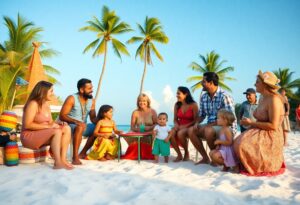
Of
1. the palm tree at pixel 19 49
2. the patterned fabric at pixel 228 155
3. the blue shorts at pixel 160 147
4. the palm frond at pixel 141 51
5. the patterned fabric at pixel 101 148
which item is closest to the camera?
the patterned fabric at pixel 228 155

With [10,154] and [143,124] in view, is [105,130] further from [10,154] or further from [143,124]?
[10,154]

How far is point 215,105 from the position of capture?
16.9 feet

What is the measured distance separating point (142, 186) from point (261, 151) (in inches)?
68.7

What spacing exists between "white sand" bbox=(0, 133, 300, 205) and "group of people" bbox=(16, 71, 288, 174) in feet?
1.03

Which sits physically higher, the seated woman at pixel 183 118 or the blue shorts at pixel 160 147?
the seated woman at pixel 183 118

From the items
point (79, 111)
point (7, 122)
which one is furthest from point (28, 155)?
point (79, 111)

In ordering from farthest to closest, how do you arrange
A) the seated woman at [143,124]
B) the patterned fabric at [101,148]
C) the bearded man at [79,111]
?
the seated woman at [143,124], the patterned fabric at [101,148], the bearded man at [79,111]

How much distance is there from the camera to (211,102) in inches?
204

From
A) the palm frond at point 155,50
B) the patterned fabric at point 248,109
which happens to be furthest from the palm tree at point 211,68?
the patterned fabric at point 248,109

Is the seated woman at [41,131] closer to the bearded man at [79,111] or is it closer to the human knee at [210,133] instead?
the bearded man at [79,111]

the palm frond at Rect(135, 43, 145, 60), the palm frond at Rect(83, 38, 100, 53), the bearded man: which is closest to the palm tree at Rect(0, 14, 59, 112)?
the palm frond at Rect(83, 38, 100, 53)

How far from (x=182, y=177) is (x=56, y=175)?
175 centimetres

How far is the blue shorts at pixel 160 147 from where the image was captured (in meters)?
5.33

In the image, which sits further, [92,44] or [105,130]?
[92,44]
